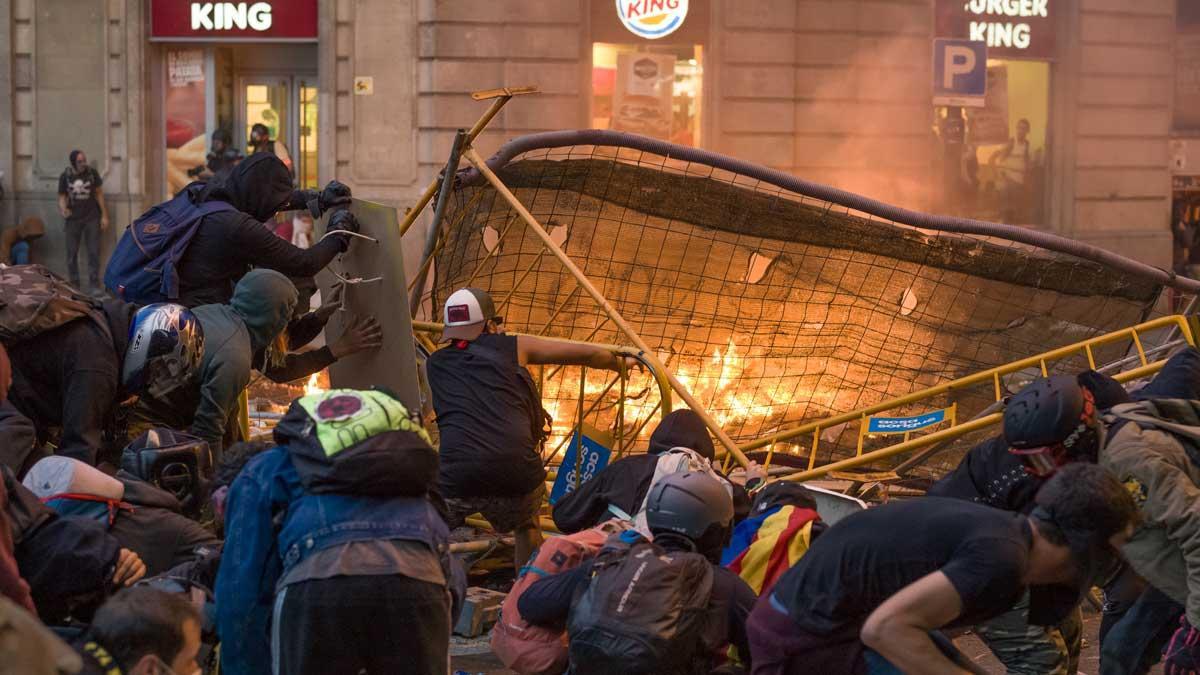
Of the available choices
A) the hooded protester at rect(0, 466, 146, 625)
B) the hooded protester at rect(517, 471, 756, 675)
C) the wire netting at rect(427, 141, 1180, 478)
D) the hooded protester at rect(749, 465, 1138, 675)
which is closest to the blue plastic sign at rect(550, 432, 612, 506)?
the wire netting at rect(427, 141, 1180, 478)

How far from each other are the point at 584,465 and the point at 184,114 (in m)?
14.2

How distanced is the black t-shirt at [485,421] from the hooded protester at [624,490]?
81 cm

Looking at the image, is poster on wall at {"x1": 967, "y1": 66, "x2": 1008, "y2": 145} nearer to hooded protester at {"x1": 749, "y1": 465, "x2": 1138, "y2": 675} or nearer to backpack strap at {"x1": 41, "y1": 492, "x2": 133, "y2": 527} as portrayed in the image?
hooded protester at {"x1": 749, "y1": 465, "x2": 1138, "y2": 675}

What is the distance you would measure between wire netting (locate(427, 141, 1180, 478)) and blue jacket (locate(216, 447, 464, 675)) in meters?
4.25

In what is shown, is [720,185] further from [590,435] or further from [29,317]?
[29,317]

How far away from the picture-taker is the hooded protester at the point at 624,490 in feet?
17.9

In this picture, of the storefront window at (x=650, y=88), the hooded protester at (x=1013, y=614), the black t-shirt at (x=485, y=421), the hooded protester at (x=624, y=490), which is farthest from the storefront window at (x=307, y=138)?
the hooded protester at (x=1013, y=614)

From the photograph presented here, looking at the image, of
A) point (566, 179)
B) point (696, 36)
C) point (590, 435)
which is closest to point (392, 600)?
point (590, 435)

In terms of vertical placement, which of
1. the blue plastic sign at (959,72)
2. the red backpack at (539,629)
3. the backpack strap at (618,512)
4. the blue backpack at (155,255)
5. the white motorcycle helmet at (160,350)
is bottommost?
the red backpack at (539,629)

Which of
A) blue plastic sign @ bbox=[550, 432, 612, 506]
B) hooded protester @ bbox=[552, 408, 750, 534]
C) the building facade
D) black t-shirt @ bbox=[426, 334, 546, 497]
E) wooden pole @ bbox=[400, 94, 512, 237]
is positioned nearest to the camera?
hooded protester @ bbox=[552, 408, 750, 534]

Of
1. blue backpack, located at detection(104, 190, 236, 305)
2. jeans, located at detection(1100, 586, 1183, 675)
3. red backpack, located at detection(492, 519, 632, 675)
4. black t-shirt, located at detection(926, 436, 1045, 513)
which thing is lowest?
jeans, located at detection(1100, 586, 1183, 675)

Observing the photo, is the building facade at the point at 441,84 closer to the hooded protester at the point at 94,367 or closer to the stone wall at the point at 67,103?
the stone wall at the point at 67,103

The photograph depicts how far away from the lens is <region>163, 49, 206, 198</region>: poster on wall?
782 inches

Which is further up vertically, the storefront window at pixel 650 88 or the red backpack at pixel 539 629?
the storefront window at pixel 650 88
